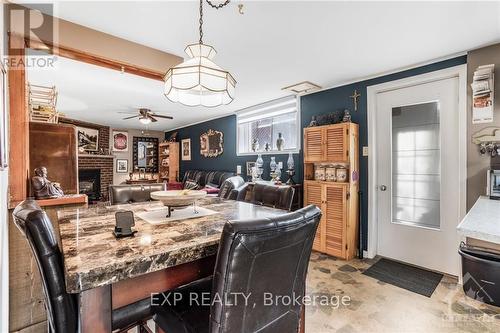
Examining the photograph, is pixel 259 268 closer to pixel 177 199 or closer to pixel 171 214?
pixel 177 199

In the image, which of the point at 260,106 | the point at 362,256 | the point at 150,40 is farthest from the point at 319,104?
the point at 150,40

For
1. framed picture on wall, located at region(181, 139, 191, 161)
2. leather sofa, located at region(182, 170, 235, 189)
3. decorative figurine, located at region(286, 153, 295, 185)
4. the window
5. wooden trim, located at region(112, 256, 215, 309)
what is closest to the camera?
wooden trim, located at region(112, 256, 215, 309)

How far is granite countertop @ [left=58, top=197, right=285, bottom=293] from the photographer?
689 mm

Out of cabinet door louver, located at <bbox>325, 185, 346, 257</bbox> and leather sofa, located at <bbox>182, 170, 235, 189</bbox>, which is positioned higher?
leather sofa, located at <bbox>182, 170, 235, 189</bbox>

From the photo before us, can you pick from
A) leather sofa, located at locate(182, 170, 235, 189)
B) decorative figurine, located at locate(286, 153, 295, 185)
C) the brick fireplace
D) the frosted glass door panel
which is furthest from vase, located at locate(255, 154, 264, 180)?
the brick fireplace

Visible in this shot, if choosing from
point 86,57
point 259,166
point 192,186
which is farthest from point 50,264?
point 192,186

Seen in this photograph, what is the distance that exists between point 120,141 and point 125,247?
25.0ft

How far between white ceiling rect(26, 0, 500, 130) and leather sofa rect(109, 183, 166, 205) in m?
1.35

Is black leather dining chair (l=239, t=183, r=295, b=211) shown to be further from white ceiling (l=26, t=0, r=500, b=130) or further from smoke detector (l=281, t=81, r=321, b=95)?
smoke detector (l=281, t=81, r=321, b=95)

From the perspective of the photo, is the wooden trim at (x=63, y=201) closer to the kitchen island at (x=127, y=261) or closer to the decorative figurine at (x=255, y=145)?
the kitchen island at (x=127, y=261)

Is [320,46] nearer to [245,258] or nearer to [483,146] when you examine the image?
[483,146]

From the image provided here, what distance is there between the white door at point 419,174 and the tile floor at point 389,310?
44 cm

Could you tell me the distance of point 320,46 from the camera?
2.32 meters
